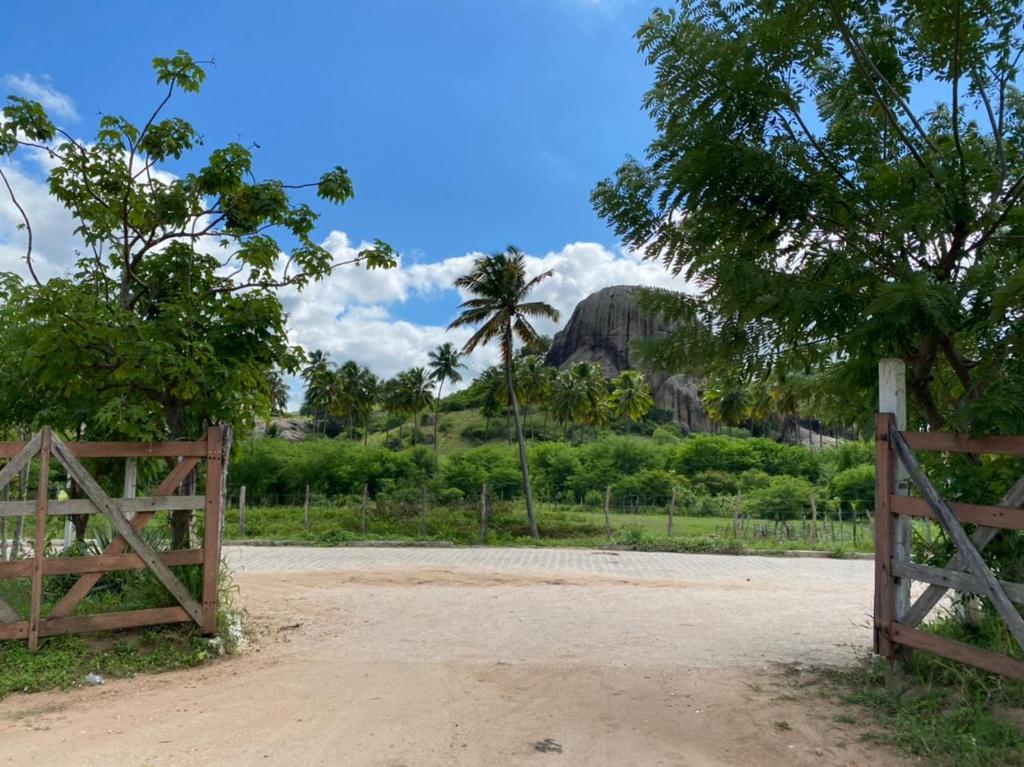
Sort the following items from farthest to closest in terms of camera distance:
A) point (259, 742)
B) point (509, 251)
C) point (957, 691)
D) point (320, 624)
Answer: point (509, 251) → point (320, 624) → point (957, 691) → point (259, 742)

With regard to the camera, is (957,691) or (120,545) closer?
(957,691)

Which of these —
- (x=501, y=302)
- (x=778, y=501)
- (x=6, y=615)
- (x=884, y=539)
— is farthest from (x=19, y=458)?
(x=778, y=501)

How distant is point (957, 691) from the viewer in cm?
480

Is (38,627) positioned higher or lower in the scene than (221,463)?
lower

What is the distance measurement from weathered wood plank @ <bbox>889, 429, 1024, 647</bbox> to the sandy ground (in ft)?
3.48

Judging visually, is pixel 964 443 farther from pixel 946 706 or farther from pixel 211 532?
pixel 211 532

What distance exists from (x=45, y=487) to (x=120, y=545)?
77cm

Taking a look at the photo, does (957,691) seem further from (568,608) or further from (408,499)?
(408,499)

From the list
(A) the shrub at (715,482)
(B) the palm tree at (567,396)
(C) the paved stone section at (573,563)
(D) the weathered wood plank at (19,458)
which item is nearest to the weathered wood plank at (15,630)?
(D) the weathered wood plank at (19,458)

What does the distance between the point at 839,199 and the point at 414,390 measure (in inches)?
2295

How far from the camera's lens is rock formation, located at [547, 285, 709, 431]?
3585 inches

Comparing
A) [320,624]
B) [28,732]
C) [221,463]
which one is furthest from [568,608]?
[28,732]

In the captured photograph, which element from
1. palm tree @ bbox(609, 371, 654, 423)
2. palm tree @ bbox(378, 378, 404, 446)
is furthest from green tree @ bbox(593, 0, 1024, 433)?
palm tree @ bbox(378, 378, 404, 446)

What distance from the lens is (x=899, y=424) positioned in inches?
218
